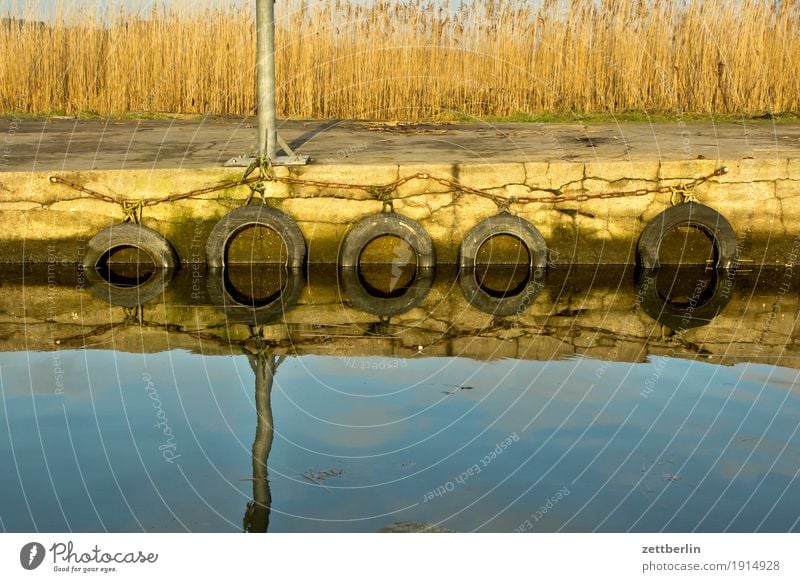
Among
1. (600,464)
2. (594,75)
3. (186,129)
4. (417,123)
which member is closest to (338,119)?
(417,123)

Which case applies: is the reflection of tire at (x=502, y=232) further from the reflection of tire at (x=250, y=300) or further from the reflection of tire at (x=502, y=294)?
the reflection of tire at (x=250, y=300)

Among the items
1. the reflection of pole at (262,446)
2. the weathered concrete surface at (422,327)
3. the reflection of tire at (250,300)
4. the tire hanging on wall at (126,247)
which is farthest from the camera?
the tire hanging on wall at (126,247)

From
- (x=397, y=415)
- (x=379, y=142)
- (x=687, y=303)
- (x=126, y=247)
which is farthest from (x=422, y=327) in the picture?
(x=379, y=142)

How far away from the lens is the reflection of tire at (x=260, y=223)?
9.38 metres

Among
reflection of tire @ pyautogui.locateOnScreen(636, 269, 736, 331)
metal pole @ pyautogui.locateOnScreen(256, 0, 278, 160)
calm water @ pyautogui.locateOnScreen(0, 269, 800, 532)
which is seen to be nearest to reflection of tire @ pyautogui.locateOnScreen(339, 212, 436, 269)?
calm water @ pyautogui.locateOnScreen(0, 269, 800, 532)

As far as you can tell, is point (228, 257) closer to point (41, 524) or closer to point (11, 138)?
point (11, 138)

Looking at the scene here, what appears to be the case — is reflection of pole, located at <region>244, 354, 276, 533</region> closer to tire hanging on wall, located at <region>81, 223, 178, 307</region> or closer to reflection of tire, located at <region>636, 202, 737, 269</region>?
tire hanging on wall, located at <region>81, 223, 178, 307</region>

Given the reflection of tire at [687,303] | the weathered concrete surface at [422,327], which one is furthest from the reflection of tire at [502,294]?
the reflection of tire at [687,303]

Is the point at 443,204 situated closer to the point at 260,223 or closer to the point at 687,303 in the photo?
the point at 260,223

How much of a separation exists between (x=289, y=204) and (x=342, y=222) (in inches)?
17.7

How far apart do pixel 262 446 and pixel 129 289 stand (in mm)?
3827

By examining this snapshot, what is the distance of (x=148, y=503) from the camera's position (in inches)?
181

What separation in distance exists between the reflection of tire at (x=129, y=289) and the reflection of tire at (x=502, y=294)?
2.26 meters

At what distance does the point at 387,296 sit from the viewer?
340 inches
